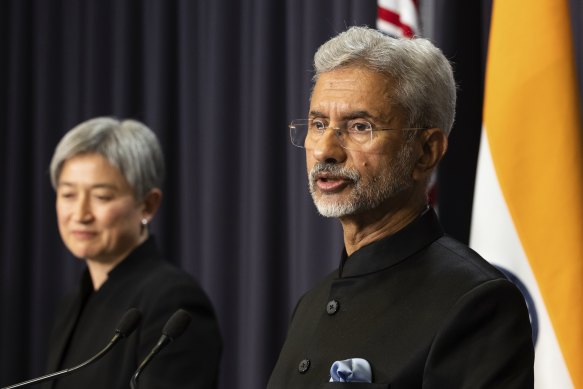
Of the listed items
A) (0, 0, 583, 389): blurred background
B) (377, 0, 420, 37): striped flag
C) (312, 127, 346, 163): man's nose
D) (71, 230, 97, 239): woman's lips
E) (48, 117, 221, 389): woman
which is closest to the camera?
(312, 127, 346, 163): man's nose

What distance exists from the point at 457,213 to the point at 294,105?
2.50 feet

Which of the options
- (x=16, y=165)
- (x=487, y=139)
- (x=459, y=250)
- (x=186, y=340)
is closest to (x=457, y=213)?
(x=487, y=139)

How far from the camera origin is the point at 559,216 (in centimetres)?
252

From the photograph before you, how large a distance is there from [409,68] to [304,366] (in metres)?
0.57

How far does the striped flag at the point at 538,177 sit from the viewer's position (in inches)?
97.9

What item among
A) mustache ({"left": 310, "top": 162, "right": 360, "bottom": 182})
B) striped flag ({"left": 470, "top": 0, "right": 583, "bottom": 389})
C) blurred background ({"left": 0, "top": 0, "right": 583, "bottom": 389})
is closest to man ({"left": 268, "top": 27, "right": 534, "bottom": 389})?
mustache ({"left": 310, "top": 162, "right": 360, "bottom": 182})

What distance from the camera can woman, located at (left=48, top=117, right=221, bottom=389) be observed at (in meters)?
2.65

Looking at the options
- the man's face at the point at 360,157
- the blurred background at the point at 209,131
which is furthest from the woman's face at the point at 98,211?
the man's face at the point at 360,157

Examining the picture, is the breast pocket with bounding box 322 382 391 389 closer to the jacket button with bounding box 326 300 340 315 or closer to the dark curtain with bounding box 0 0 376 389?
the jacket button with bounding box 326 300 340 315

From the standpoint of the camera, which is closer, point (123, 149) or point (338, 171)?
point (338, 171)

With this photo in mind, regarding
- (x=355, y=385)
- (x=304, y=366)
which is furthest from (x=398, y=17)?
(x=355, y=385)

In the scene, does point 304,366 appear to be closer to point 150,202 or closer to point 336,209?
point 336,209

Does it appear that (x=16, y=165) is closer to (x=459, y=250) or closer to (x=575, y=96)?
(x=575, y=96)

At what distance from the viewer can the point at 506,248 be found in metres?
2.58
